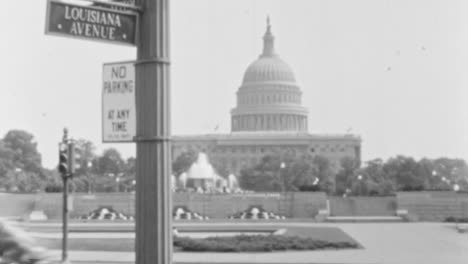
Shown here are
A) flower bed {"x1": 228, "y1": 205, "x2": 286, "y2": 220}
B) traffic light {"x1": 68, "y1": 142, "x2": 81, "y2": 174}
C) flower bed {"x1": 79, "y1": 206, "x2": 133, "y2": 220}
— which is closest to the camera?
traffic light {"x1": 68, "y1": 142, "x2": 81, "y2": 174}

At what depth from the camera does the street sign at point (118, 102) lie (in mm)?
5445

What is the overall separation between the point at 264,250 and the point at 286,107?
404ft

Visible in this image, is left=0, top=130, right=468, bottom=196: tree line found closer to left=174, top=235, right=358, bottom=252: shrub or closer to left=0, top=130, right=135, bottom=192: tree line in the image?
left=0, top=130, right=135, bottom=192: tree line

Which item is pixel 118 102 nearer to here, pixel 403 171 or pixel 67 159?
pixel 67 159

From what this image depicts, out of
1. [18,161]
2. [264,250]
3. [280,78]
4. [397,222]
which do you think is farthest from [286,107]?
[264,250]

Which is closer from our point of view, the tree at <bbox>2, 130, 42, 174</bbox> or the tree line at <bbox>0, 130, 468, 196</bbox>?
the tree line at <bbox>0, 130, 468, 196</bbox>

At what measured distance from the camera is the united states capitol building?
140m

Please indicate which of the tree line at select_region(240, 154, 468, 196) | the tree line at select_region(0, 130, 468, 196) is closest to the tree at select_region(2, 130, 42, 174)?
the tree line at select_region(0, 130, 468, 196)

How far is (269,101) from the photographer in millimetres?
145000

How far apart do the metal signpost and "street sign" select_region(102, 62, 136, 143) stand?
0.05ft

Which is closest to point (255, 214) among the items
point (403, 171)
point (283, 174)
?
point (403, 171)

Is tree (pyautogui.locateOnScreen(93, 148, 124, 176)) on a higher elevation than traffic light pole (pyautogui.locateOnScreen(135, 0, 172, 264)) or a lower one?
higher

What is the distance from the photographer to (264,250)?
74.9ft

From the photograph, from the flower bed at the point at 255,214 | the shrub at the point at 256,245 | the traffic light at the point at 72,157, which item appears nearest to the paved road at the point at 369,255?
the shrub at the point at 256,245
